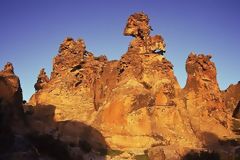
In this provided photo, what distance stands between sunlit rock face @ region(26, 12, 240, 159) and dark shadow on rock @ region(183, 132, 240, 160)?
0.25 metres

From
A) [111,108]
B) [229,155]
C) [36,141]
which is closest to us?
[36,141]

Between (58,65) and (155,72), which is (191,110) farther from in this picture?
(58,65)

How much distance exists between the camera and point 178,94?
69438mm

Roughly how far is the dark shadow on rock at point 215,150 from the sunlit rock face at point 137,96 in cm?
25

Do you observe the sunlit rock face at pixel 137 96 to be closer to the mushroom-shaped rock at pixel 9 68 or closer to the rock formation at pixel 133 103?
the rock formation at pixel 133 103

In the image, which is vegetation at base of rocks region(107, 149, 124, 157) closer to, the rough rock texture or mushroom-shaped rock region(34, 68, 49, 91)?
the rough rock texture

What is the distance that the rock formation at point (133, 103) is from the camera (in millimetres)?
57188

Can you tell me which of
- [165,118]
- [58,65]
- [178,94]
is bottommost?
[165,118]

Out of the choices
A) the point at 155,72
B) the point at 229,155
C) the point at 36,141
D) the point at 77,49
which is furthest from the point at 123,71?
the point at 36,141

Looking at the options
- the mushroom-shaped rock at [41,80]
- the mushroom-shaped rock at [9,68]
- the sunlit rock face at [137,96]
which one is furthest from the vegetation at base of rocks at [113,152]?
the mushroom-shaped rock at [41,80]

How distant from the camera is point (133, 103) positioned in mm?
59062

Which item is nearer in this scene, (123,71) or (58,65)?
(123,71)

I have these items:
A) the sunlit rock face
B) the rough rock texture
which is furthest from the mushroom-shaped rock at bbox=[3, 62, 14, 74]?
the sunlit rock face

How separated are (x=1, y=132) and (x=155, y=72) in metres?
37.7
